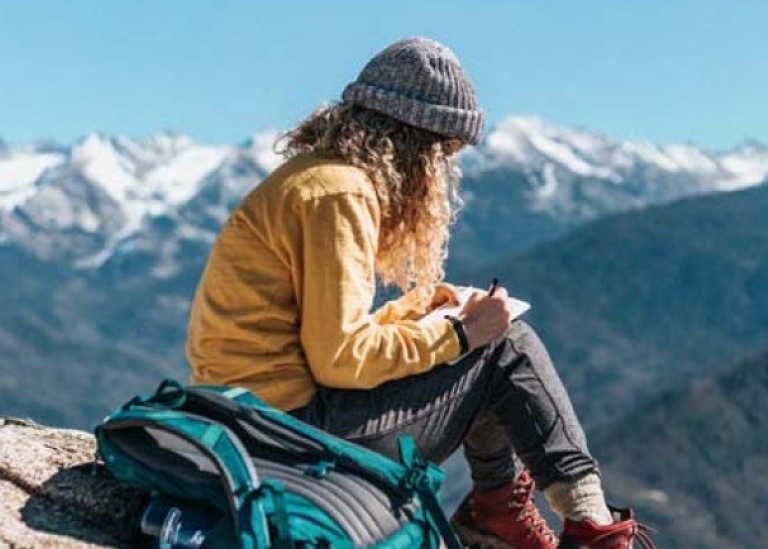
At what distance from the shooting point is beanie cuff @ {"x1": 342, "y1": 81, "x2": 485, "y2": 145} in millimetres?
7559

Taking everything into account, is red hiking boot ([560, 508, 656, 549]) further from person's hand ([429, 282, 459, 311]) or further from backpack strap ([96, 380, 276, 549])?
backpack strap ([96, 380, 276, 549])

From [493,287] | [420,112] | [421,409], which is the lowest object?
[421,409]

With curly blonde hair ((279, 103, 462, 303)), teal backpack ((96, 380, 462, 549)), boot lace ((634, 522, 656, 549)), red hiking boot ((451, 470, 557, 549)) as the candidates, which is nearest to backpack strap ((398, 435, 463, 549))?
teal backpack ((96, 380, 462, 549))

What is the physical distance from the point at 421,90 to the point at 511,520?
2.65 m

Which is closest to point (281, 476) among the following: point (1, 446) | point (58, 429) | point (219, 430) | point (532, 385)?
point (219, 430)

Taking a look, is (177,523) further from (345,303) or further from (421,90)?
(421,90)

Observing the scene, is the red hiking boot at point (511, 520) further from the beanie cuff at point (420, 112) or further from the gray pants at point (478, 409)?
the beanie cuff at point (420, 112)

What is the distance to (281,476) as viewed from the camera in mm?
6652

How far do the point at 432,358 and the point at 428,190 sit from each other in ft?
Result: 3.02

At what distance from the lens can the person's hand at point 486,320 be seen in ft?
24.7

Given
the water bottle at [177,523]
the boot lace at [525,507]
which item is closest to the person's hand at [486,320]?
the boot lace at [525,507]

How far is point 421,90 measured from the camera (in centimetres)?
759

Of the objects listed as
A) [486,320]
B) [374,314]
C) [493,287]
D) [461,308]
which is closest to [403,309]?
[374,314]

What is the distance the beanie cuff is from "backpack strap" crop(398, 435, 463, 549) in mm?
1683
